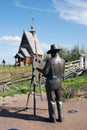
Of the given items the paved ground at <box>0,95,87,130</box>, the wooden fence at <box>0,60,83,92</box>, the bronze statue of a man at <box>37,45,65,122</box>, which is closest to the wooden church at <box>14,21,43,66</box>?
the wooden fence at <box>0,60,83,92</box>

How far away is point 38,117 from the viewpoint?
9758mm

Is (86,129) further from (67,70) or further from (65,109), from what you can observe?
(67,70)

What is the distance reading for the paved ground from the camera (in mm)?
8617

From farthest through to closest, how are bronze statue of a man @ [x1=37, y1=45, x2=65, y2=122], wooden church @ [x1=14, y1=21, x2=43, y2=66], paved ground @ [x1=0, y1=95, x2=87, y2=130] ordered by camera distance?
1. wooden church @ [x1=14, y1=21, x2=43, y2=66]
2. bronze statue of a man @ [x1=37, y1=45, x2=65, y2=122]
3. paved ground @ [x1=0, y1=95, x2=87, y2=130]

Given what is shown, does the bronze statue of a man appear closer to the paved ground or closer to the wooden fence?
the paved ground

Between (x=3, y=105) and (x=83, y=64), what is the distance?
85.6 feet

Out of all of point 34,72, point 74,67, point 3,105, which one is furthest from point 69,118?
point 74,67

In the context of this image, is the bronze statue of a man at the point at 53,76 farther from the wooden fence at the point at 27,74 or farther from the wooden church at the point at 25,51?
the wooden church at the point at 25,51

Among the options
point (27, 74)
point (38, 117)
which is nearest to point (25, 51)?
point (27, 74)

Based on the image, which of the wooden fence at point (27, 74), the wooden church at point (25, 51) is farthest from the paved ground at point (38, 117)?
the wooden church at point (25, 51)

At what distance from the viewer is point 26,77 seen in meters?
28.8

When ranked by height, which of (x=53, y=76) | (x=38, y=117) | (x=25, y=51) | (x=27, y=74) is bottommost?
(x=38, y=117)

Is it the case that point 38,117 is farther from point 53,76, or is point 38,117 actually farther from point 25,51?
point 25,51

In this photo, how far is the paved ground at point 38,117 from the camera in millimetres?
8617
